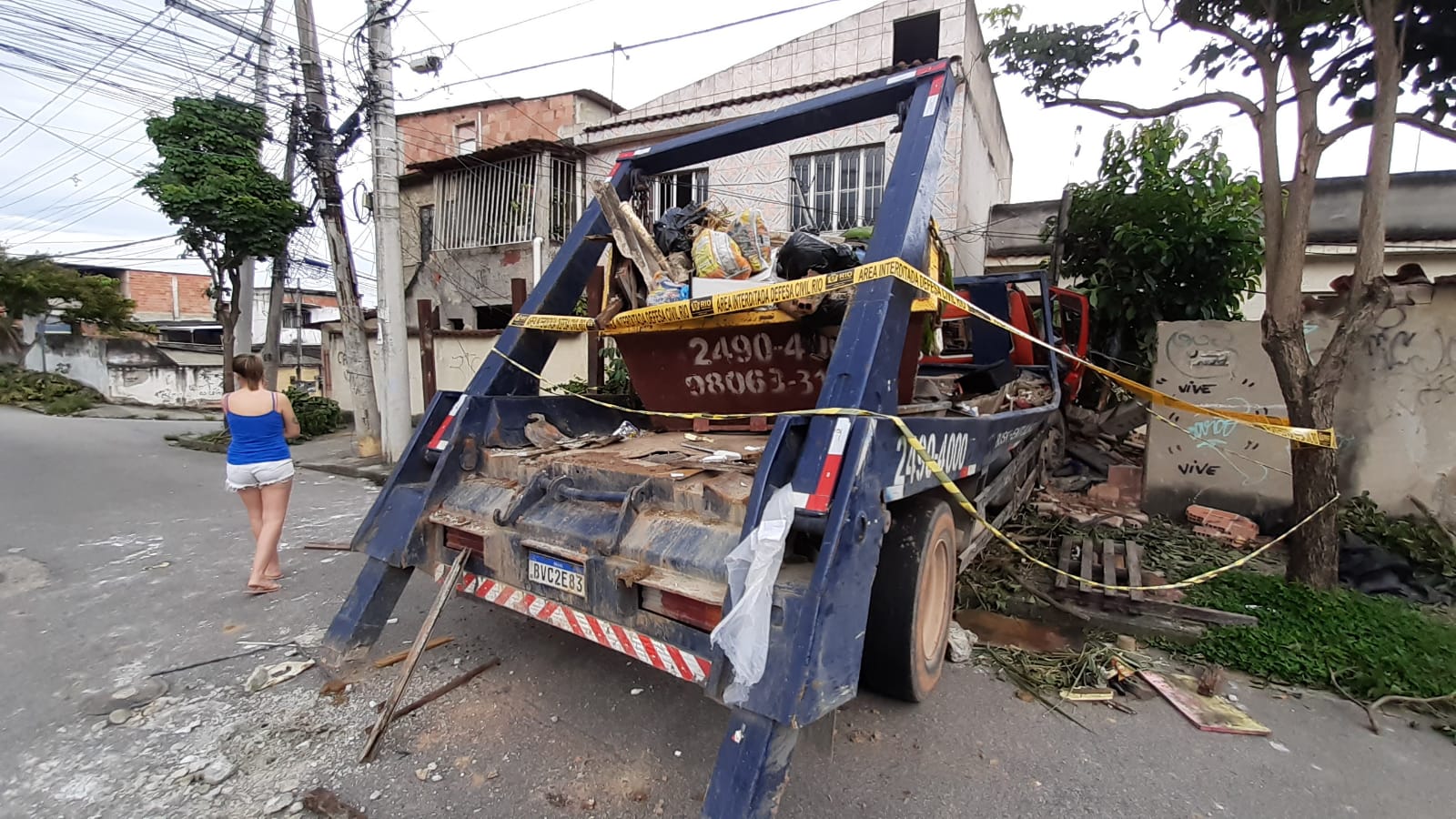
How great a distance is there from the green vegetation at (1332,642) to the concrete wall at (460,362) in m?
7.17

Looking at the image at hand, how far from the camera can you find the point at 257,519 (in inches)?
169

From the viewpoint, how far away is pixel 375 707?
286 centimetres

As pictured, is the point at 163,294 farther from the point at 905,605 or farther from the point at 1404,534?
the point at 1404,534

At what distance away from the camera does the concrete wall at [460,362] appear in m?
9.58

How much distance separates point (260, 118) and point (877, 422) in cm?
1072

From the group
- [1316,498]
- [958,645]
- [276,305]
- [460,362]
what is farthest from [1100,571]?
[276,305]

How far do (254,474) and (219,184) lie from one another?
6.68 m

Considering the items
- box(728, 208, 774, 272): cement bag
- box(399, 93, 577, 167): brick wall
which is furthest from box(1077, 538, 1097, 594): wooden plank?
box(399, 93, 577, 167): brick wall

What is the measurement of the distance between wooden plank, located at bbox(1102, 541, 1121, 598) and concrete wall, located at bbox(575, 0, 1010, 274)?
6616 millimetres

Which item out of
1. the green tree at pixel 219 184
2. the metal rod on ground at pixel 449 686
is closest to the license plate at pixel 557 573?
the metal rod on ground at pixel 449 686

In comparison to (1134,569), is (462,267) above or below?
above

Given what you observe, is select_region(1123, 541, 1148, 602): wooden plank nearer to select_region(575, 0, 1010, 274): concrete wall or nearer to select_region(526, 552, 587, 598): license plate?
select_region(526, 552, 587, 598): license plate

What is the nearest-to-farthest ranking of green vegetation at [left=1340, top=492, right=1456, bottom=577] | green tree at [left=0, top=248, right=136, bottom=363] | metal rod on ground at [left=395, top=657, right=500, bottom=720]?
metal rod on ground at [left=395, top=657, right=500, bottom=720]
green vegetation at [left=1340, top=492, right=1456, bottom=577]
green tree at [left=0, top=248, right=136, bottom=363]

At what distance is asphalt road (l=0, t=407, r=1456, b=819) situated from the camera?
2.31 metres
